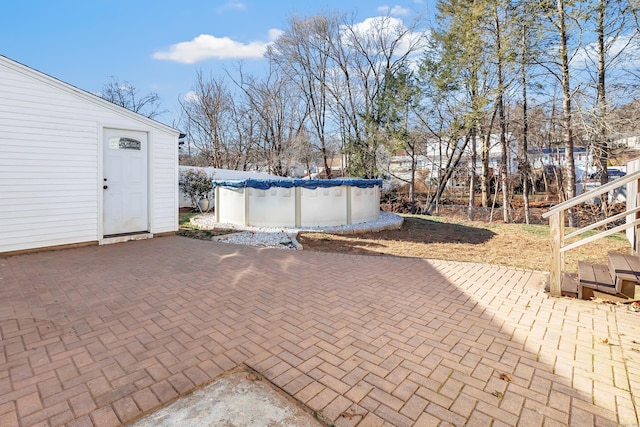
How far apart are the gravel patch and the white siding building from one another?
65.1 inches

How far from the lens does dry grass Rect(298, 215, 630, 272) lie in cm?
550

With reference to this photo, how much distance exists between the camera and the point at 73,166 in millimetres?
5543

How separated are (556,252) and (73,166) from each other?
7.16 meters

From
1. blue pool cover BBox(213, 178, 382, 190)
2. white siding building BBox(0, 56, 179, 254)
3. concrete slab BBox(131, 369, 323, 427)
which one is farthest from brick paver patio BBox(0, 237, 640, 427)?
blue pool cover BBox(213, 178, 382, 190)

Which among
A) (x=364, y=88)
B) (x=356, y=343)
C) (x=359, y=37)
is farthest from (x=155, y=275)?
(x=359, y=37)

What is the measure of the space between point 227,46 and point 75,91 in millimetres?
15894

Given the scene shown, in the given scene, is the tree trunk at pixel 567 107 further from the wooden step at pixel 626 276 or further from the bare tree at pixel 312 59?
the bare tree at pixel 312 59

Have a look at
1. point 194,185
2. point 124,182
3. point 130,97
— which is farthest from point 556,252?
point 130,97

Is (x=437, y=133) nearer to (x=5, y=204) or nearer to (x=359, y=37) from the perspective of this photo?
(x=359, y=37)

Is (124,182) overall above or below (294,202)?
above

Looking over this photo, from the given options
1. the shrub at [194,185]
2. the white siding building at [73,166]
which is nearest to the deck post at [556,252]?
the white siding building at [73,166]

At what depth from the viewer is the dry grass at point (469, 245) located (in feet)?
18.1

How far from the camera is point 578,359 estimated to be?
2.22 meters

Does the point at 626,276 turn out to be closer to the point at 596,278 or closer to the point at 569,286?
the point at 596,278
